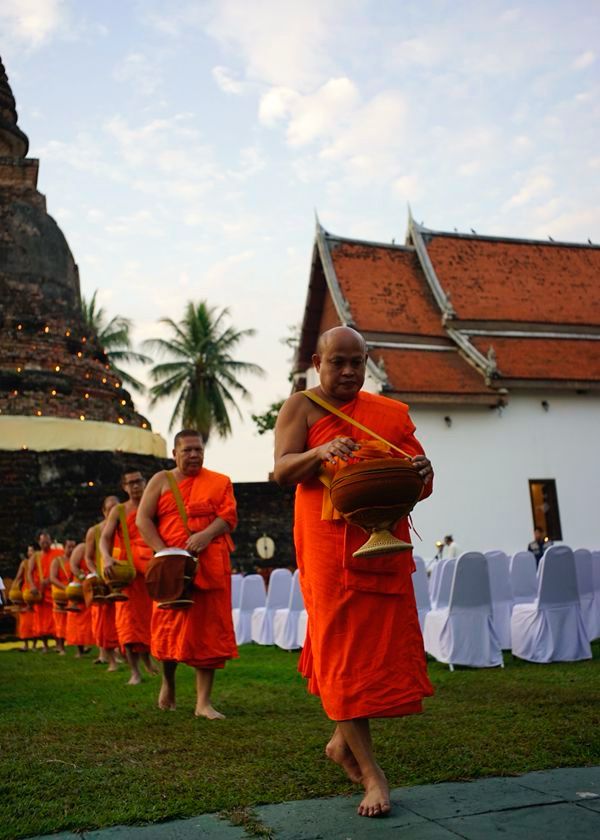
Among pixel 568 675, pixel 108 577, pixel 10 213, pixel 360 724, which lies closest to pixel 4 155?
pixel 10 213

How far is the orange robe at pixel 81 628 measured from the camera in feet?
32.6

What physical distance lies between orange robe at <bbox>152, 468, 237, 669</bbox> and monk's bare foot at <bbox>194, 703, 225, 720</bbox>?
240mm

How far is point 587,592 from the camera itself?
7.26 meters

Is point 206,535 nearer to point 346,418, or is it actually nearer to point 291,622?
point 346,418

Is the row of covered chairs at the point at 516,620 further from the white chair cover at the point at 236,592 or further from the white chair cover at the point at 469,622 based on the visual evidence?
the white chair cover at the point at 236,592

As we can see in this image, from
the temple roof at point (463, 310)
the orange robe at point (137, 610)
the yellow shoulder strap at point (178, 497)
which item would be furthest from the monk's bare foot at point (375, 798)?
the temple roof at point (463, 310)

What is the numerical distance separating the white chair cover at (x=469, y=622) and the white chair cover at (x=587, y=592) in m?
0.83

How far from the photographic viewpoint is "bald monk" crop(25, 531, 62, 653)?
37.6 feet

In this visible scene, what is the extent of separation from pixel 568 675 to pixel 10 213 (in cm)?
1754

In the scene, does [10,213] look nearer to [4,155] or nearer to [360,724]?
[4,155]

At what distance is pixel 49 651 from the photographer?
11.9 meters

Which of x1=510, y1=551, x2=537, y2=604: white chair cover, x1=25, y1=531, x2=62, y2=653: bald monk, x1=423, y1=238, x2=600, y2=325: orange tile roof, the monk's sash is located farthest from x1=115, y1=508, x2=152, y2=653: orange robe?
x1=423, y1=238, x2=600, y2=325: orange tile roof

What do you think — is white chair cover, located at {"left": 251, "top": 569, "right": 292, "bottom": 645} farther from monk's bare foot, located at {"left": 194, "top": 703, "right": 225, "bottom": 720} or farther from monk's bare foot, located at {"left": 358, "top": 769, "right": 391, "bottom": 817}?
monk's bare foot, located at {"left": 358, "top": 769, "right": 391, "bottom": 817}

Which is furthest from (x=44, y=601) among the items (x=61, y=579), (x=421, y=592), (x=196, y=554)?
(x=196, y=554)
